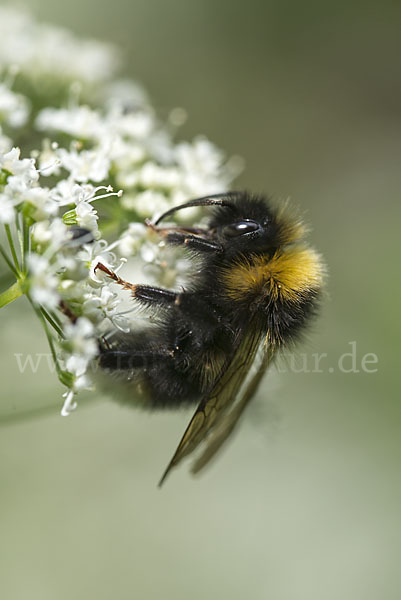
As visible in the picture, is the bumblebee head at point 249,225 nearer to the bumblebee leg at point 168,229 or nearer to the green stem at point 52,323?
the bumblebee leg at point 168,229

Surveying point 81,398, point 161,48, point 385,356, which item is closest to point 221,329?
point 81,398

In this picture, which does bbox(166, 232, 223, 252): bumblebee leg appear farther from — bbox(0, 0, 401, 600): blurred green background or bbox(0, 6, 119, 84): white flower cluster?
bbox(0, 6, 119, 84): white flower cluster

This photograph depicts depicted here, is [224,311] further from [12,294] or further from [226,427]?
[12,294]

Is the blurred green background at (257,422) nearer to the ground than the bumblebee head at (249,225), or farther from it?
nearer to the ground

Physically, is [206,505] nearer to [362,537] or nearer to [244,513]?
[244,513]

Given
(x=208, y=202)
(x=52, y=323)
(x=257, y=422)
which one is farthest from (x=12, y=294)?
(x=257, y=422)

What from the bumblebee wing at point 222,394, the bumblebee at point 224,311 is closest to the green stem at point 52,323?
the bumblebee at point 224,311

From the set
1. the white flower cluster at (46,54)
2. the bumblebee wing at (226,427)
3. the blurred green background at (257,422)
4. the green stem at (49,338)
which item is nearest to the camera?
the green stem at (49,338)

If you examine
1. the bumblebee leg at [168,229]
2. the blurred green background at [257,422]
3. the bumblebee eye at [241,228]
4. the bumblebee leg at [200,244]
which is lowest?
the blurred green background at [257,422]
